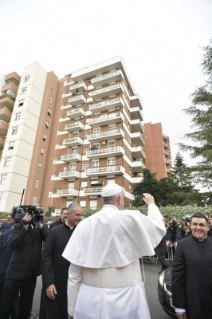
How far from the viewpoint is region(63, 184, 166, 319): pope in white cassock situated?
149 cm

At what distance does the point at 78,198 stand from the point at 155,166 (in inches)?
825

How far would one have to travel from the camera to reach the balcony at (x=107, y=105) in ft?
85.1

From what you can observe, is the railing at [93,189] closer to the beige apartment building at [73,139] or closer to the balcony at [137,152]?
the beige apartment building at [73,139]

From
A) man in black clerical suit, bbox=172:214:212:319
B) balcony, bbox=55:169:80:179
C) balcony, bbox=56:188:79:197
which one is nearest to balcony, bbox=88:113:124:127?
balcony, bbox=55:169:80:179

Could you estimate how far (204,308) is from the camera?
2205 millimetres

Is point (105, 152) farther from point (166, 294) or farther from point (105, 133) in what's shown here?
point (166, 294)

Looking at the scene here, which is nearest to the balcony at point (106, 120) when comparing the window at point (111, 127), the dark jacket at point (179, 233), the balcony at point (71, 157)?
the window at point (111, 127)

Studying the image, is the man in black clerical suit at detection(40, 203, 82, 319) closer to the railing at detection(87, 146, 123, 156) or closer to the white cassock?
the white cassock

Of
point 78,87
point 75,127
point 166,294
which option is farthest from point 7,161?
point 166,294

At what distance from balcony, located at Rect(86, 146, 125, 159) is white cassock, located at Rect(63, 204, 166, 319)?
2200 centimetres

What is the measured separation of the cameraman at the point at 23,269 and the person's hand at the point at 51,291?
2.31 feet

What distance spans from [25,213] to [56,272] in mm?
1141

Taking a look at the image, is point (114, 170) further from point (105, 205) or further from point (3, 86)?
point (3, 86)

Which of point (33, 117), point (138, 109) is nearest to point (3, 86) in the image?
point (33, 117)
